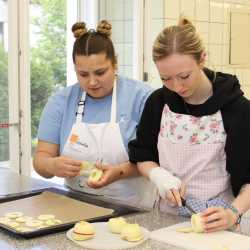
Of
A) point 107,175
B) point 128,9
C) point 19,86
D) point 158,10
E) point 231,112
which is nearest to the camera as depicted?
point 231,112

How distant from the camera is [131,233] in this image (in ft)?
3.67

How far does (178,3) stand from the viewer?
9.49ft

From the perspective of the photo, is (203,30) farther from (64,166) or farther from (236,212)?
(236,212)

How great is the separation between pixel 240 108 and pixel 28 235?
647mm

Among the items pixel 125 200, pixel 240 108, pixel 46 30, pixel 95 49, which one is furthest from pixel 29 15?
pixel 240 108

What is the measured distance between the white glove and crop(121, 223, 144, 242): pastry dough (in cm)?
19

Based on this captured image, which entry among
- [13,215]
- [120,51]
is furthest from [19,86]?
[13,215]

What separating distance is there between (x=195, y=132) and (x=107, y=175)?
293 mm

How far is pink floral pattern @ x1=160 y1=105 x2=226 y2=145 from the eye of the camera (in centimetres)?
136

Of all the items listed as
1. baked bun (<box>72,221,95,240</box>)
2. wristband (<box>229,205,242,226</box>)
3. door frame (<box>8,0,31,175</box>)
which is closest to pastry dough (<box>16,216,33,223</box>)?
baked bun (<box>72,221,95,240</box>)

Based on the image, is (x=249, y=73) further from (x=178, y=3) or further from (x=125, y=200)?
(x=125, y=200)

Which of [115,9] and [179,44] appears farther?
[115,9]

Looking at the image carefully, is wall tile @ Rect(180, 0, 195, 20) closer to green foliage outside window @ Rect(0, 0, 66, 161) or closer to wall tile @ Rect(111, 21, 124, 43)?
wall tile @ Rect(111, 21, 124, 43)

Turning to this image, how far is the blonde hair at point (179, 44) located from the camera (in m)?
1.29
